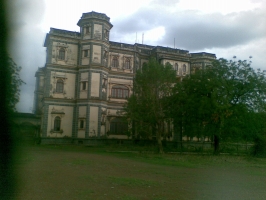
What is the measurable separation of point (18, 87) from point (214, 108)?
820 inches

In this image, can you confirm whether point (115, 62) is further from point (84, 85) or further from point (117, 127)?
point (117, 127)

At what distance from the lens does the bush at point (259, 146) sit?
3331 centimetres

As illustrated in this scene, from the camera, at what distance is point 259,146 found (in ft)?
111

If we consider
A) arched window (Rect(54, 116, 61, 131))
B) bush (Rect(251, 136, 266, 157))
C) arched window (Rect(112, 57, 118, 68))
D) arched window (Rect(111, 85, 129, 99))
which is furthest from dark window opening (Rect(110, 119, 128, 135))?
bush (Rect(251, 136, 266, 157))

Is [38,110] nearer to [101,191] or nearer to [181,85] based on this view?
[181,85]

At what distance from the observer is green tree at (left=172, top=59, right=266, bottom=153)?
32031mm

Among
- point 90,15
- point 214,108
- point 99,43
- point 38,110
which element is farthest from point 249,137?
point 38,110

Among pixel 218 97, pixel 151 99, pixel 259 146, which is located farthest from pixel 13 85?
pixel 259 146

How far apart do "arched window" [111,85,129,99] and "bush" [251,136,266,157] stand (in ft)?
69.0

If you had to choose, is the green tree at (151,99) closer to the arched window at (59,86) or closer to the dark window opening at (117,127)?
the dark window opening at (117,127)

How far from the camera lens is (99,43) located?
44.7 metres

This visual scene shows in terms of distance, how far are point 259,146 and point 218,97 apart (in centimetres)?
755

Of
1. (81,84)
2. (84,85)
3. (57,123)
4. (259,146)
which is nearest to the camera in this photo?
(259,146)

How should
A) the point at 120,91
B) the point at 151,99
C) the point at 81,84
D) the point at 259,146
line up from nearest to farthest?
the point at 151,99
the point at 259,146
the point at 81,84
the point at 120,91
